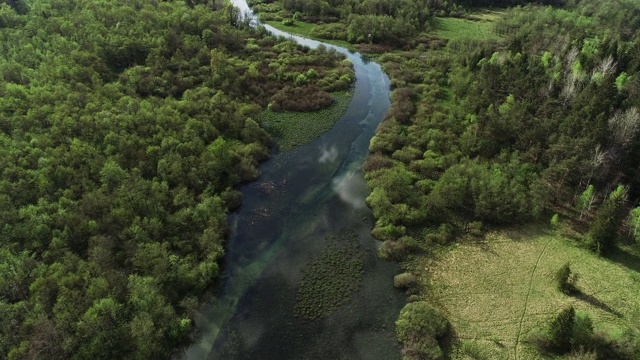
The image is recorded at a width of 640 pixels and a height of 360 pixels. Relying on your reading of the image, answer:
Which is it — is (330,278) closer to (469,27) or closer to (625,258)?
(625,258)

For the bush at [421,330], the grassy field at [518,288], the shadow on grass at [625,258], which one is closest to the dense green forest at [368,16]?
the grassy field at [518,288]

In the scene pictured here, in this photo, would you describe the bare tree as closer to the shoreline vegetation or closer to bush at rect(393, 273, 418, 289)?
the shoreline vegetation

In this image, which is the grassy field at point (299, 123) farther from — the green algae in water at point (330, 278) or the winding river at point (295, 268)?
the green algae in water at point (330, 278)

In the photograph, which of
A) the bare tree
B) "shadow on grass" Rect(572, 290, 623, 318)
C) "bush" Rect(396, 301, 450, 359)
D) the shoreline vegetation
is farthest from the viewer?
the bare tree

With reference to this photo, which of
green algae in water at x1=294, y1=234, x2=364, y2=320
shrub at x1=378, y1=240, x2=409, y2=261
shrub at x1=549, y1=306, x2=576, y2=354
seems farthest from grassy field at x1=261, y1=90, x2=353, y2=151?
shrub at x1=549, y1=306, x2=576, y2=354

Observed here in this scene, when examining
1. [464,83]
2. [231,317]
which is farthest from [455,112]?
[231,317]

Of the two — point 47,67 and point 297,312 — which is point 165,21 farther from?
point 297,312
